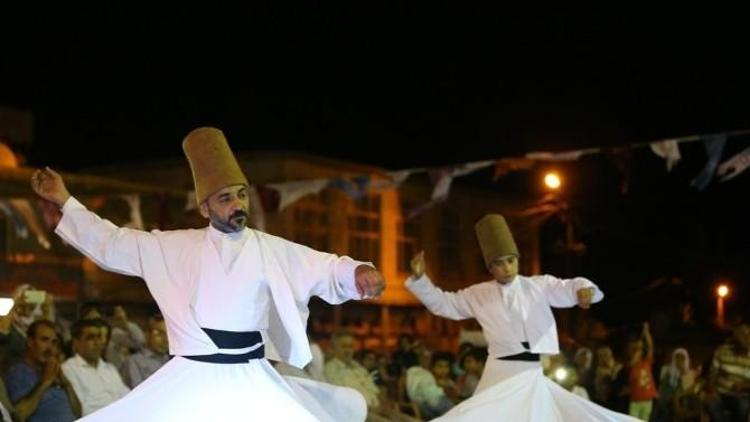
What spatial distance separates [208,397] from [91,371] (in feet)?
12.7

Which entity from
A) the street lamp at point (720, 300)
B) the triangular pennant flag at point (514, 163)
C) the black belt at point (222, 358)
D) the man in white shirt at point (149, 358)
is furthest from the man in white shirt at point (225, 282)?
the street lamp at point (720, 300)

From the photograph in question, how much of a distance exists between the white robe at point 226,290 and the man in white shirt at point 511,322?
2.62 metres

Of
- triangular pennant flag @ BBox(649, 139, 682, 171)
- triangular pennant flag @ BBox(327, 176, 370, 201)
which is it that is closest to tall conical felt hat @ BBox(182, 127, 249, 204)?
triangular pennant flag @ BBox(649, 139, 682, 171)

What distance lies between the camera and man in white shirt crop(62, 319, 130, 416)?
8.63m

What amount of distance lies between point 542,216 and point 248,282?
41.3ft

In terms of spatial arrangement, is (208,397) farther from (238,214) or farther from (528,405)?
(528,405)

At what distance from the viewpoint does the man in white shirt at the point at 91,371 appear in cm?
863

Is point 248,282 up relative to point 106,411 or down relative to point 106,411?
up

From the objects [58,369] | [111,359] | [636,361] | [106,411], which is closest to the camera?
[106,411]

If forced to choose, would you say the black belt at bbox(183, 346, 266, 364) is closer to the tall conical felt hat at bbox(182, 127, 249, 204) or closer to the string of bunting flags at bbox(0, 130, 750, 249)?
the tall conical felt hat at bbox(182, 127, 249, 204)

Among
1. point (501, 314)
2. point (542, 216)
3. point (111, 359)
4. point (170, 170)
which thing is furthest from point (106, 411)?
point (170, 170)

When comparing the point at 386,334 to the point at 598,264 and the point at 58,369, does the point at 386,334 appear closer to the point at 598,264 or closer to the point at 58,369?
the point at 598,264

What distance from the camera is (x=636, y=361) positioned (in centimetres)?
1209

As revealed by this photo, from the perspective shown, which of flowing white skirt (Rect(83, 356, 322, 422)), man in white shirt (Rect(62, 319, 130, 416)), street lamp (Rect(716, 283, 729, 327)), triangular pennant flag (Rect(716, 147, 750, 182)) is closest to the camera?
flowing white skirt (Rect(83, 356, 322, 422))
